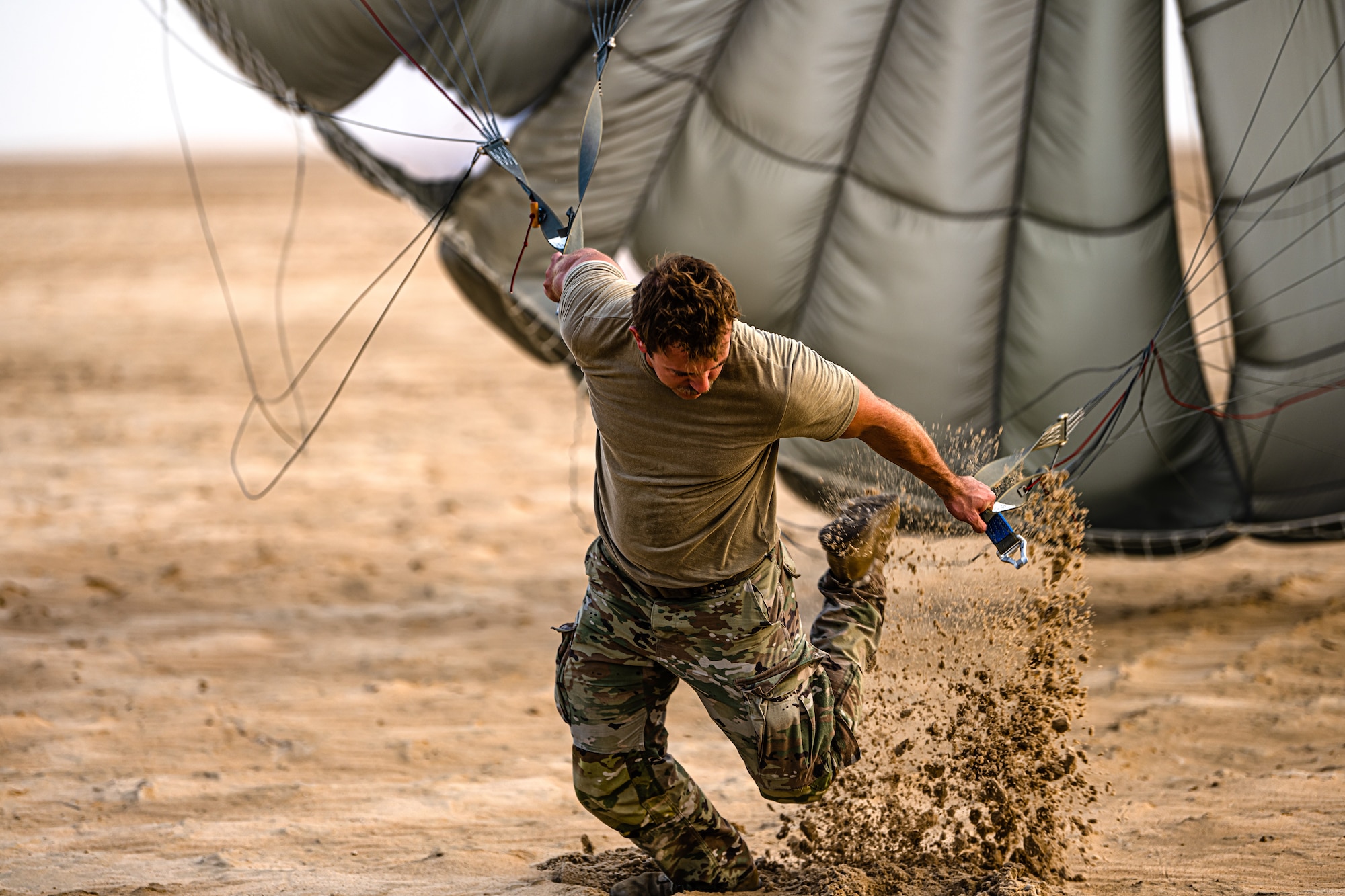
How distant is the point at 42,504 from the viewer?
680 cm

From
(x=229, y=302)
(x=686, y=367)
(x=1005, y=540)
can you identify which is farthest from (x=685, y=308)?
(x=229, y=302)

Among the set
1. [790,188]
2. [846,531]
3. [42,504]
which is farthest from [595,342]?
[42,504]

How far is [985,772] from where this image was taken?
306cm

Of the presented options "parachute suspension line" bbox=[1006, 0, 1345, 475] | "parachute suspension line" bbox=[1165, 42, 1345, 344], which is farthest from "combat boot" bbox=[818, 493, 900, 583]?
"parachute suspension line" bbox=[1165, 42, 1345, 344]

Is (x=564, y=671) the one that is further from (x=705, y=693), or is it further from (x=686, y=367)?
(x=686, y=367)

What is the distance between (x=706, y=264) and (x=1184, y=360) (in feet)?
9.88

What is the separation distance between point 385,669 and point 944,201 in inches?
121

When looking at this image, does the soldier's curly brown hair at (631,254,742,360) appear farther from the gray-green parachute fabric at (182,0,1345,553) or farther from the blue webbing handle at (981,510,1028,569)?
the gray-green parachute fabric at (182,0,1345,553)

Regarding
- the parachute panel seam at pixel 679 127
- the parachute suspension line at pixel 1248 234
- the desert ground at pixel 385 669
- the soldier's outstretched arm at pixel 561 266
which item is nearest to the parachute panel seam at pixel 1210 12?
the parachute suspension line at pixel 1248 234

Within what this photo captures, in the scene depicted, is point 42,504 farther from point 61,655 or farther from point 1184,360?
point 1184,360

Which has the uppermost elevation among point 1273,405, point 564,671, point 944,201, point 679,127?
point 679,127

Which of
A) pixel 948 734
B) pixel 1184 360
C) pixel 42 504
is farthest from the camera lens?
pixel 42 504

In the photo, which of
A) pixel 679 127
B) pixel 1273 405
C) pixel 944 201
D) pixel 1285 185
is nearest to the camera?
pixel 1285 185

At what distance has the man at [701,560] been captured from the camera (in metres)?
2.33
